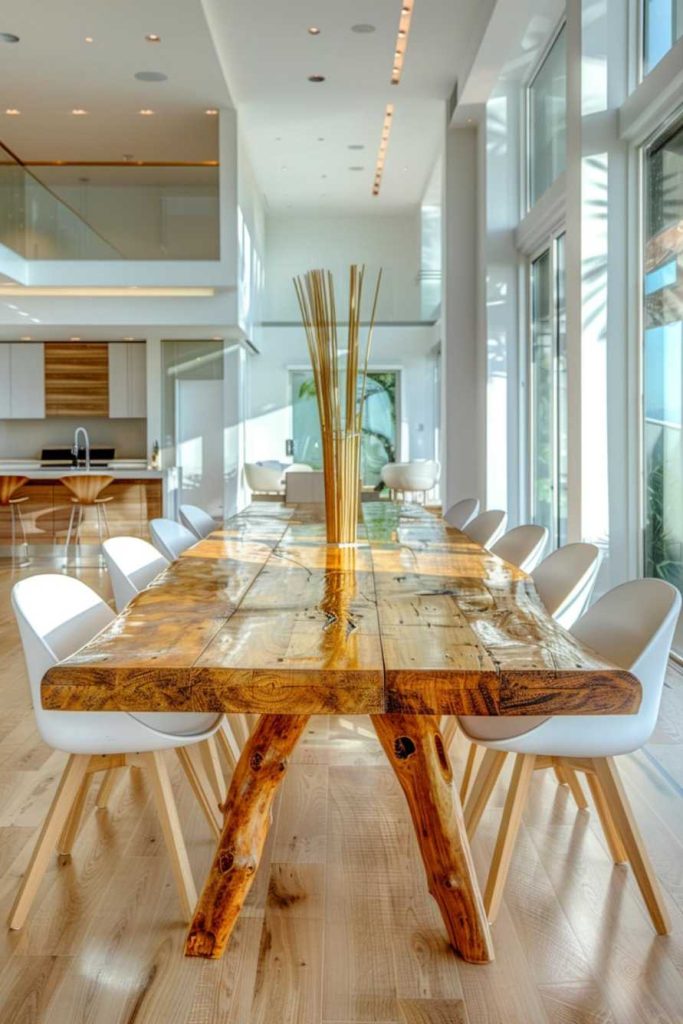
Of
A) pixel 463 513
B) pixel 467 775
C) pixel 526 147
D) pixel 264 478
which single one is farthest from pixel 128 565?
pixel 264 478

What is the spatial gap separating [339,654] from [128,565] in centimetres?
146

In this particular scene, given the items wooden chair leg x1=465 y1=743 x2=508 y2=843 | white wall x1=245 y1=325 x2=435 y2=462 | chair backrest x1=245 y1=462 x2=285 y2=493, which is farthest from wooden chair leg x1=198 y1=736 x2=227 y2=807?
white wall x1=245 y1=325 x2=435 y2=462

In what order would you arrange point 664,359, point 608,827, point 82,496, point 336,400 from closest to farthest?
point 608,827 < point 336,400 < point 664,359 < point 82,496

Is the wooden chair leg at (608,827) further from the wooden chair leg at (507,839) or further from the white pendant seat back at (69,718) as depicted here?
the white pendant seat back at (69,718)

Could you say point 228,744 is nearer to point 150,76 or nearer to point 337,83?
point 150,76

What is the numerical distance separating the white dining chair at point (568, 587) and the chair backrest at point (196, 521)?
218cm

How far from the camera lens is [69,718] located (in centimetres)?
205

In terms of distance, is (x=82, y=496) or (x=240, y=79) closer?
(x=82, y=496)

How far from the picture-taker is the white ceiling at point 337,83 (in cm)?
722

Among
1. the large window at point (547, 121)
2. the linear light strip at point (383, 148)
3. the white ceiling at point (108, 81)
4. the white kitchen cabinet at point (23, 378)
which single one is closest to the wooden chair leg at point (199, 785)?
the large window at point (547, 121)

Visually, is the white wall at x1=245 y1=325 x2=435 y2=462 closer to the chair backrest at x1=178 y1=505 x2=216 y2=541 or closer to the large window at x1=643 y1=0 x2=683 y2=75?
the chair backrest at x1=178 y1=505 x2=216 y2=541

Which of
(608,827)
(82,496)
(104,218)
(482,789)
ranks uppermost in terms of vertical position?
(104,218)

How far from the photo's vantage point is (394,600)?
7.73 ft

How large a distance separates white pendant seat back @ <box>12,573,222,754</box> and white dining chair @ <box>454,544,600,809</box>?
3.23 ft
